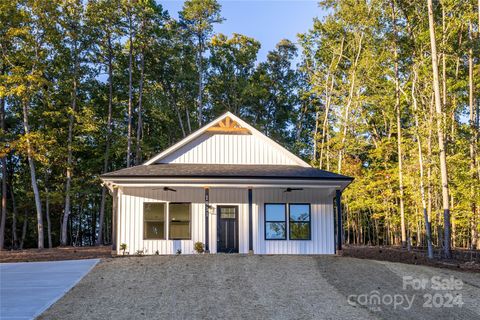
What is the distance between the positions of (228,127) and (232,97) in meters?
20.3

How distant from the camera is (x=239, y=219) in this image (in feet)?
64.4

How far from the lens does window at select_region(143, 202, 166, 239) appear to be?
62.9ft

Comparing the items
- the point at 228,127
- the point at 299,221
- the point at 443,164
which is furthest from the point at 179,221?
the point at 443,164

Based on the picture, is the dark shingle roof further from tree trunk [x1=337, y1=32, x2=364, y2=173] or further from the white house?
tree trunk [x1=337, y1=32, x2=364, y2=173]

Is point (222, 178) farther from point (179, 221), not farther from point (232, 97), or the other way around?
point (232, 97)

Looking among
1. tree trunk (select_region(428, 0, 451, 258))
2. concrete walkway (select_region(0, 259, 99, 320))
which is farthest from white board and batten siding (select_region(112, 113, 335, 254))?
tree trunk (select_region(428, 0, 451, 258))

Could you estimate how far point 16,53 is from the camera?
25625mm

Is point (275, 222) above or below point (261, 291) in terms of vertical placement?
above

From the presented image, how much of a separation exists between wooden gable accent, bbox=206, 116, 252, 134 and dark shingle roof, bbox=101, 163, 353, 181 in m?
1.50

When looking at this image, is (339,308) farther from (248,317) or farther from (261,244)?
(261,244)

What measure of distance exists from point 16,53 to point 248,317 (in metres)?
22.2

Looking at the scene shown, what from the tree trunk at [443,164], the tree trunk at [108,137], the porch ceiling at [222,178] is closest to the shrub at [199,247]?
the porch ceiling at [222,178]

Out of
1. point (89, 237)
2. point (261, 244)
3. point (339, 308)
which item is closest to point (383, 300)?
point (339, 308)

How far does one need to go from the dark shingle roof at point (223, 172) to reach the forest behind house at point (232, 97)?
218 inches
